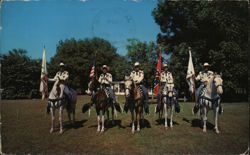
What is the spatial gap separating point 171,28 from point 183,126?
11675 millimetres

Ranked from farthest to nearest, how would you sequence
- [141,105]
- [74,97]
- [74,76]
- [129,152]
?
[74,76] < [74,97] < [141,105] < [129,152]

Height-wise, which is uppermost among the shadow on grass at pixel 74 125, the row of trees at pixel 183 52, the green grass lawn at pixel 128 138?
the row of trees at pixel 183 52

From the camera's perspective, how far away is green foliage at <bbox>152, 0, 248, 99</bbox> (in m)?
18.3

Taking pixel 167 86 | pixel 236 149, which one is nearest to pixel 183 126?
pixel 167 86

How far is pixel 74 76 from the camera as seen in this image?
23500 millimetres

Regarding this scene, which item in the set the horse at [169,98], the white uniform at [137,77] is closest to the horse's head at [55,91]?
the white uniform at [137,77]

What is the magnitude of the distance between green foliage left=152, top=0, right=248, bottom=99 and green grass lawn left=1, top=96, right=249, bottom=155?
4.78 meters

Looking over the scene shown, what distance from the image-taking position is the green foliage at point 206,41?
1829cm

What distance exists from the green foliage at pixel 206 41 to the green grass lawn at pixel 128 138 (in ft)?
15.7

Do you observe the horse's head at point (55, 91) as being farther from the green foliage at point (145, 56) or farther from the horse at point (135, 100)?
the green foliage at point (145, 56)

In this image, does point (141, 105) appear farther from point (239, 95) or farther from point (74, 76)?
point (74, 76)

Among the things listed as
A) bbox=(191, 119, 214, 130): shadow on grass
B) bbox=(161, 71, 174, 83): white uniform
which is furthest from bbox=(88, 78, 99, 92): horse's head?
bbox=(191, 119, 214, 130): shadow on grass

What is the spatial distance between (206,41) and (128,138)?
1113 cm

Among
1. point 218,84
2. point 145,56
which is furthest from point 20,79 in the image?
point 218,84
